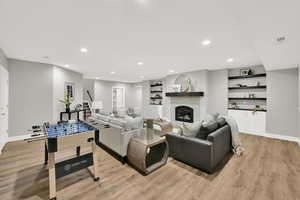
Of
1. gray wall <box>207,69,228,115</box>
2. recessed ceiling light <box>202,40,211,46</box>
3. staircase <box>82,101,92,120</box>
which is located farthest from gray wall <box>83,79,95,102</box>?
recessed ceiling light <box>202,40,211,46</box>

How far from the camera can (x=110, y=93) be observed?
9336mm

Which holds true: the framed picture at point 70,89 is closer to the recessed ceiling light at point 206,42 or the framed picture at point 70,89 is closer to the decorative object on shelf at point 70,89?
the decorative object on shelf at point 70,89

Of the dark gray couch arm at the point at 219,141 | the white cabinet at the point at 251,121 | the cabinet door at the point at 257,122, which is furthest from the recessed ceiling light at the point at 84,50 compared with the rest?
the cabinet door at the point at 257,122

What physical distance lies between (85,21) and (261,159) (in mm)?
4459

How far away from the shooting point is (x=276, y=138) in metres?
4.21

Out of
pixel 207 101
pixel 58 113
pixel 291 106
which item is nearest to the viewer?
pixel 291 106

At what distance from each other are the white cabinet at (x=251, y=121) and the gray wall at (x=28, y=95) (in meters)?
7.17

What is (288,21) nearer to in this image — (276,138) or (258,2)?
(258,2)

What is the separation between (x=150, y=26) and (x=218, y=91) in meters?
4.52

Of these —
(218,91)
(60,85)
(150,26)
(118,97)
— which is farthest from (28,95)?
(218,91)

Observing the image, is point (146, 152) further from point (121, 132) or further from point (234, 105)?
point (234, 105)

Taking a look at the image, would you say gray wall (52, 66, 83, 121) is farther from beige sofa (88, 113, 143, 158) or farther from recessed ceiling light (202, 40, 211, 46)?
recessed ceiling light (202, 40, 211, 46)

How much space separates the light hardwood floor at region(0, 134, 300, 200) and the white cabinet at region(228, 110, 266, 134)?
1773 mm

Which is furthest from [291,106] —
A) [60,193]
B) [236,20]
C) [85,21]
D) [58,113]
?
[58,113]
